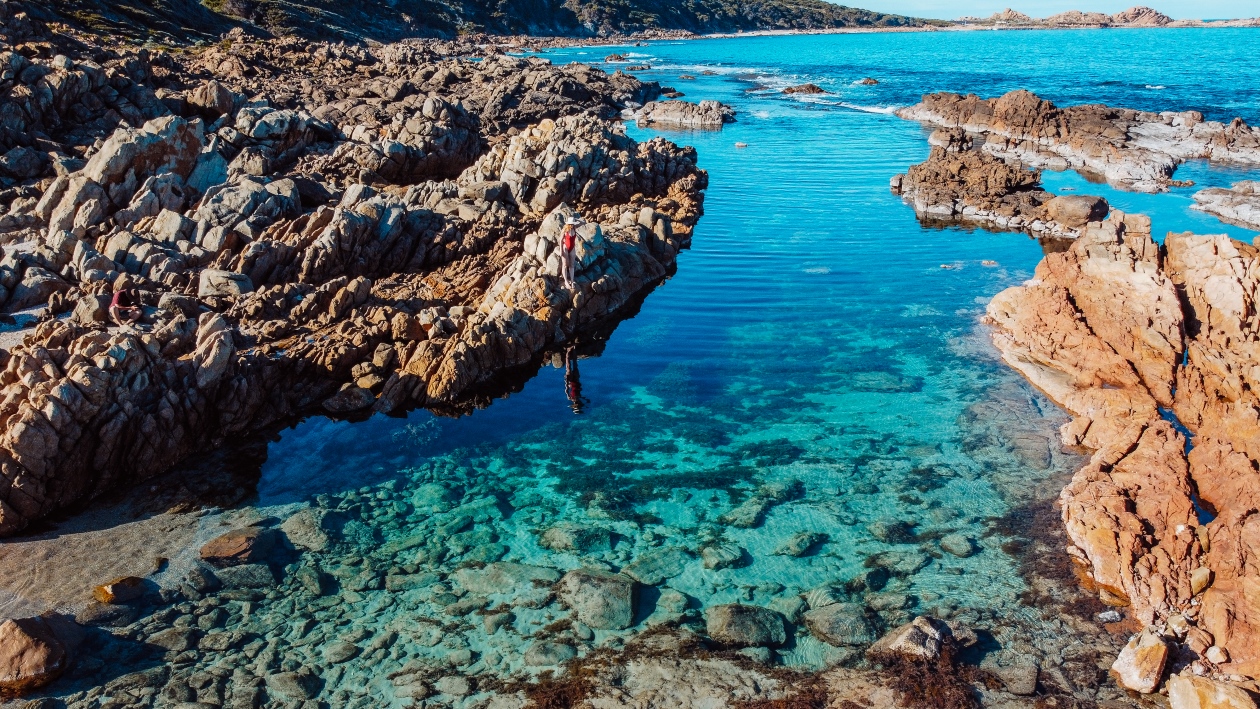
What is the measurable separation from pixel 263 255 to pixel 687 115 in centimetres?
4724

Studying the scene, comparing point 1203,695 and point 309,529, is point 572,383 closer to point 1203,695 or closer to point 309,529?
point 309,529

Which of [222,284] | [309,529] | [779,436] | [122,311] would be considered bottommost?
[309,529]

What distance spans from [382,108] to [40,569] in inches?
1560

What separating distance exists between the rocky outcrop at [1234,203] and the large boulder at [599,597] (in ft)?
111

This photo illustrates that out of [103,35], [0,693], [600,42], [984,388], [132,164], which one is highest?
[600,42]

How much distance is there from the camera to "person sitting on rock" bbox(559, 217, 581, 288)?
26.3 meters

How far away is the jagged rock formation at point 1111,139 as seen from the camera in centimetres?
4531

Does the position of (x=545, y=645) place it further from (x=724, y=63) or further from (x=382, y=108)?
(x=724, y=63)

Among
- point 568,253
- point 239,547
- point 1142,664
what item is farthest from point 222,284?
point 1142,664

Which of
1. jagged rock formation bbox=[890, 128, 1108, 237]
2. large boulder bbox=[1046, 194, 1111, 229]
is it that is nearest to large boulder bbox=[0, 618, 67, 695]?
jagged rock formation bbox=[890, 128, 1108, 237]

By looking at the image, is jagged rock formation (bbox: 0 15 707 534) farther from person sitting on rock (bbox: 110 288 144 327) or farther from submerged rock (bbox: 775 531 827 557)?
submerged rock (bbox: 775 531 827 557)

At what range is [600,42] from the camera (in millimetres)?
175125

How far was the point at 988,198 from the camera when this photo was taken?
131 feet

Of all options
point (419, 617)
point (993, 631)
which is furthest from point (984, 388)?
point (419, 617)
